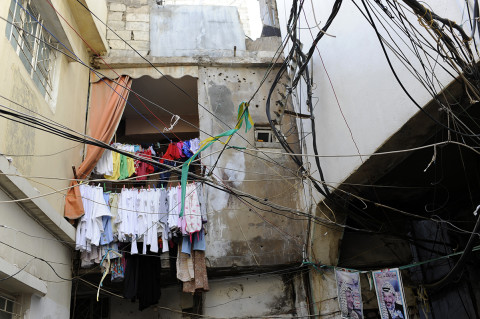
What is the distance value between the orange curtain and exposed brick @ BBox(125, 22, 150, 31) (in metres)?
1.50

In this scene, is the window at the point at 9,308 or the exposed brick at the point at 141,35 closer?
the window at the point at 9,308

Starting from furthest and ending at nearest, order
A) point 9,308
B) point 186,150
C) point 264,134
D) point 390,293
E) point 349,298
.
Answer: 1. point 264,134
2. point 186,150
3. point 349,298
4. point 390,293
5. point 9,308

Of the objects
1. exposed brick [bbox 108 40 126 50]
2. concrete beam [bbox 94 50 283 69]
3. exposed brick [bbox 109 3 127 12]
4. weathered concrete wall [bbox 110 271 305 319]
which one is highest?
exposed brick [bbox 109 3 127 12]

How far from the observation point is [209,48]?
9.42 meters

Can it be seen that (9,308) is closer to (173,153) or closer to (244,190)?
(173,153)

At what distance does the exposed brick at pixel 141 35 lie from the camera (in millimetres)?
9320

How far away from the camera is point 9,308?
5418 millimetres

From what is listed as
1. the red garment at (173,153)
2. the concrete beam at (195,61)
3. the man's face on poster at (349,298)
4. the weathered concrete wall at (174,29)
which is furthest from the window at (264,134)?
the man's face on poster at (349,298)

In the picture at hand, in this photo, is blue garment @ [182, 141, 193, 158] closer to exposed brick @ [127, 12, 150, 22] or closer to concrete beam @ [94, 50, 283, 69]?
concrete beam @ [94, 50, 283, 69]

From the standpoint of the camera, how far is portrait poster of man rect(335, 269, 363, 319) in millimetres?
7242

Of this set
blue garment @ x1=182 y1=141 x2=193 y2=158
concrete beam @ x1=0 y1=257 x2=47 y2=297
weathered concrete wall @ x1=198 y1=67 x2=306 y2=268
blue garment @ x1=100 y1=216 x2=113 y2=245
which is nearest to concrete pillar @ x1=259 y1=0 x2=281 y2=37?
weathered concrete wall @ x1=198 y1=67 x2=306 y2=268

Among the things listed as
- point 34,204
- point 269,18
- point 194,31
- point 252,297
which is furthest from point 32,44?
point 269,18

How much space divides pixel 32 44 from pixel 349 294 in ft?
19.7

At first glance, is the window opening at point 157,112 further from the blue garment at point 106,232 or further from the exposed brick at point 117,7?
the exposed brick at point 117,7
